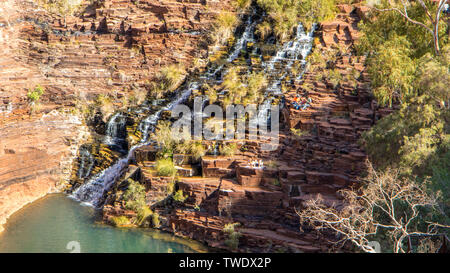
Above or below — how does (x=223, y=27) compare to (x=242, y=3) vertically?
below

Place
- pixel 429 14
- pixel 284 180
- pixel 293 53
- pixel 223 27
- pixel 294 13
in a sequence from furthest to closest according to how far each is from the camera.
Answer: pixel 223 27 < pixel 294 13 < pixel 293 53 < pixel 284 180 < pixel 429 14

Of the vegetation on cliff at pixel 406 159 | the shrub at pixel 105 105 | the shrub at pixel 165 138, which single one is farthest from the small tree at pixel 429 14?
the shrub at pixel 105 105

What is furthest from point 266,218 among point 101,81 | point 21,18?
point 21,18

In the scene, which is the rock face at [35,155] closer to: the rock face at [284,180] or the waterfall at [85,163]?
the waterfall at [85,163]

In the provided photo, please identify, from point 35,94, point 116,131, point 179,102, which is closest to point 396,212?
point 179,102

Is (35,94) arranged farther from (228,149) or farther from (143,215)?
(228,149)

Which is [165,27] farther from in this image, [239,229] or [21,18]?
[239,229]
